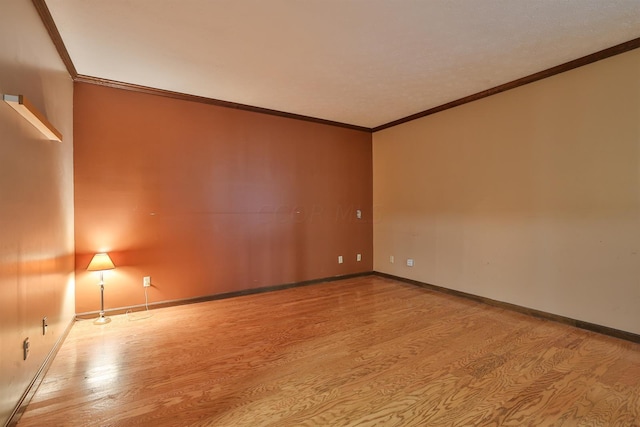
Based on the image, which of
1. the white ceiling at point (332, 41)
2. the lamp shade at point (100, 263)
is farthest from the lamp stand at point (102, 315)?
the white ceiling at point (332, 41)

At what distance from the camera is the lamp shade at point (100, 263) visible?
301 cm

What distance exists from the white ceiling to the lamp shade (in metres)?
1.95

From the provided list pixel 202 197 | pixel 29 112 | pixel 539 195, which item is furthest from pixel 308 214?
pixel 29 112

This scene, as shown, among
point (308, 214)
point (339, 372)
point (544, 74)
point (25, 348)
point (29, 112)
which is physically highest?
point (544, 74)

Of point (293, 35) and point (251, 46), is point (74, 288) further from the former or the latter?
point (293, 35)

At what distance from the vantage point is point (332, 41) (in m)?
2.56

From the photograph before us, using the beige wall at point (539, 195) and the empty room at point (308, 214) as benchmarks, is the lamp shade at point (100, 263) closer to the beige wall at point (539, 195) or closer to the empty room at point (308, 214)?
the empty room at point (308, 214)

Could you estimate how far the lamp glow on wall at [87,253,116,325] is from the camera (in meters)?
3.02

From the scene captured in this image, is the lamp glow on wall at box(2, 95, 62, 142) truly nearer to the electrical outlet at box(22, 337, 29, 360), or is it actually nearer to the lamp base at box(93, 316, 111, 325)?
the electrical outlet at box(22, 337, 29, 360)

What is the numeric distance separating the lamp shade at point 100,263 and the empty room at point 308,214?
0.21 metres

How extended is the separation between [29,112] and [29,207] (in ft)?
2.02

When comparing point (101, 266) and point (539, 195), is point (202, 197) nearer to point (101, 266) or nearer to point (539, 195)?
point (101, 266)

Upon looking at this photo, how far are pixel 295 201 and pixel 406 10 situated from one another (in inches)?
115

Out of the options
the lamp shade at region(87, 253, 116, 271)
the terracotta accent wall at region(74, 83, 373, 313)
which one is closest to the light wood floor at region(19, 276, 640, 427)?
the lamp shade at region(87, 253, 116, 271)
